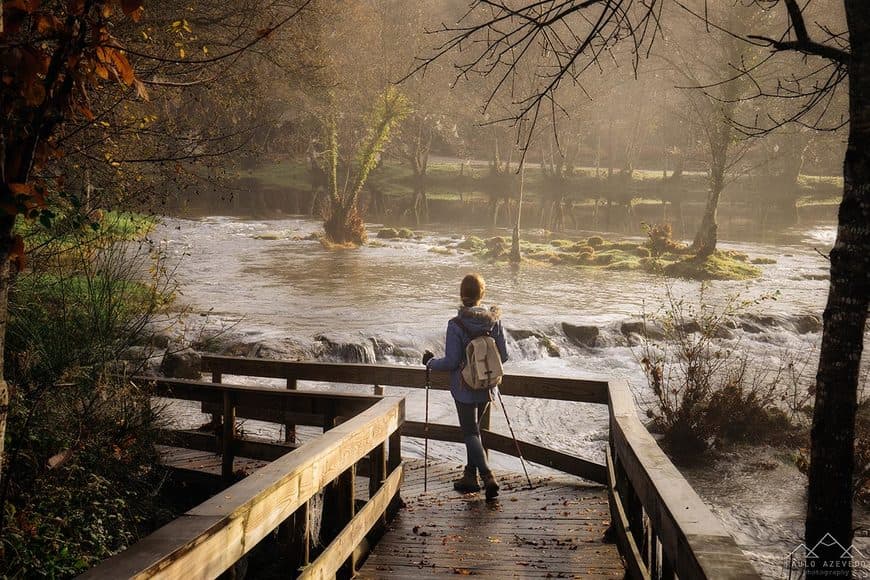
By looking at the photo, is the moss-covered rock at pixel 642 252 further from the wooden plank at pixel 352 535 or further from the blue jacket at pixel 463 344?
the wooden plank at pixel 352 535

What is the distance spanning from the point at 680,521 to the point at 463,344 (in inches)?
151

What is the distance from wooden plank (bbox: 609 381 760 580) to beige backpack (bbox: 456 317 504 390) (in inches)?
78.1

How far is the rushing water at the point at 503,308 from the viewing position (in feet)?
37.6

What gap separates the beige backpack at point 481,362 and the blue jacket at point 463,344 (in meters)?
0.05

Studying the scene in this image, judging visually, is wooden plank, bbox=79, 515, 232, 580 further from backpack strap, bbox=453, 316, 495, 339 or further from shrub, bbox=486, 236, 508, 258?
shrub, bbox=486, 236, 508, 258

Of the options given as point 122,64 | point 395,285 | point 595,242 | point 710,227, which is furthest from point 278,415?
point 595,242

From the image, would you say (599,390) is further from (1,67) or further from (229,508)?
(1,67)

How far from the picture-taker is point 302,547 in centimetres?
416

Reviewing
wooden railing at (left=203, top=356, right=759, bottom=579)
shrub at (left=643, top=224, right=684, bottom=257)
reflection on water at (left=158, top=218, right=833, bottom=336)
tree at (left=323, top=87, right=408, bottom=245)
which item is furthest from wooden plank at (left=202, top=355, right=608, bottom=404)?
shrub at (left=643, top=224, right=684, bottom=257)

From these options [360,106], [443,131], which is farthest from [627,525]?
[443,131]

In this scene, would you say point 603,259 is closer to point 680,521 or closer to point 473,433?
point 473,433

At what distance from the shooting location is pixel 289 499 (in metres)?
3.75

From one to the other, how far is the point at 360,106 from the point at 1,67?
34.8 metres

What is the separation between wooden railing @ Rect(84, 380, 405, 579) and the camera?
2.62 metres
